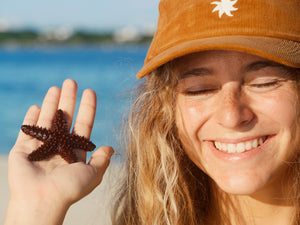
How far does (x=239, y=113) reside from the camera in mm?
2582

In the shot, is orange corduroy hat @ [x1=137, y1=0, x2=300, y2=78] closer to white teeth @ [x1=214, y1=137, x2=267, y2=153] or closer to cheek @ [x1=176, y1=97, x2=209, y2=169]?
cheek @ [x1=176, y1=97, x2=209, y2=169]

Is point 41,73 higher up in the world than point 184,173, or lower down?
higher up

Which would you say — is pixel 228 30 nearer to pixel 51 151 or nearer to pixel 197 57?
pixel 197 57

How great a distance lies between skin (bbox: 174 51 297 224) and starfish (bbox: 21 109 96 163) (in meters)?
0.78

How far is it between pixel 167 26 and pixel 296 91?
91 centimetres

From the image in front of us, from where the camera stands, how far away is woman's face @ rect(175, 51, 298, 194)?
259 cm

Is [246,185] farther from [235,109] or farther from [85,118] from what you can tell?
[85,118]

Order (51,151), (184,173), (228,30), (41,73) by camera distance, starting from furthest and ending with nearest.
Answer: (41,73), (184,173), (51,151), (228,30)

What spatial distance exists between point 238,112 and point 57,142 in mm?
1318

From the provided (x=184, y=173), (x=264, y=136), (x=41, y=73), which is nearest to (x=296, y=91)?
(x=264, y=136)

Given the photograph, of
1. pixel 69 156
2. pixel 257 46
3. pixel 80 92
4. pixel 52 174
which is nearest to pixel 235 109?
pixel 257 46

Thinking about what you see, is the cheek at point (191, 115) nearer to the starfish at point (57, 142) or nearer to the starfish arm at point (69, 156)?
the starfish at point (57, 142)

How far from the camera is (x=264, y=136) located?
2705 millimetres

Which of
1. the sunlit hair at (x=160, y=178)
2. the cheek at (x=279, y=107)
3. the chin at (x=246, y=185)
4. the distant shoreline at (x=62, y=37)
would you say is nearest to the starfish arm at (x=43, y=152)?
the sunlit hair at (x=160, y=178)
